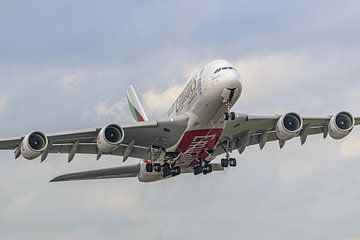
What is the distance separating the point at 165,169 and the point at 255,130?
227 inches

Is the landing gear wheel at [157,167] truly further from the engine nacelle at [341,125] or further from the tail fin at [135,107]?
the tail fin at [135,107]

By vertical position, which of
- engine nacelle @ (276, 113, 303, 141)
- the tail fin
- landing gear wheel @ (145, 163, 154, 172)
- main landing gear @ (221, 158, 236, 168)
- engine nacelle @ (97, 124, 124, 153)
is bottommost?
engine nacelle @ (97, 124, 124, 153)

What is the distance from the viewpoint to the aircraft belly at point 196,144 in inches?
2126

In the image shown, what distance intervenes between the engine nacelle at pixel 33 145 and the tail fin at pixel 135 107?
16.4m

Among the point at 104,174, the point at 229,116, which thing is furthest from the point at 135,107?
the point at 229,116

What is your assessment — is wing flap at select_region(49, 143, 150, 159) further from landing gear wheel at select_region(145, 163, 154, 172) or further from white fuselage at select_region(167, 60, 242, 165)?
white fuselage at select_region(167, 60, 242, 165)

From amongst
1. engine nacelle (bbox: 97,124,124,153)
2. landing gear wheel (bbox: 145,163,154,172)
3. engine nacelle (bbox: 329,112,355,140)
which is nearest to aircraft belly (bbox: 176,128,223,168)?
landing gear wheel (bbox: 145,163,154,172)

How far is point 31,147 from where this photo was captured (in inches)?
2095

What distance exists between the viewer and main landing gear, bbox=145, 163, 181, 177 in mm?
58125

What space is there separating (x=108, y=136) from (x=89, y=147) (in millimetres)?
5177

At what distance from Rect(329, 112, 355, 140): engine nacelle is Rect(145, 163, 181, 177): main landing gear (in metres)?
9.33

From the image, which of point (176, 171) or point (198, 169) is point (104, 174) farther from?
point (198, 169)

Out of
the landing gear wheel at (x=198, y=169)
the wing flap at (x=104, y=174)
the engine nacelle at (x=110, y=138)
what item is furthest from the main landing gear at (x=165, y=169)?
the engine nacelle at (x=110, y=138)

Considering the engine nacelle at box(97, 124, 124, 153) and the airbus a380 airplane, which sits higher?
the airbus a380 airplane
